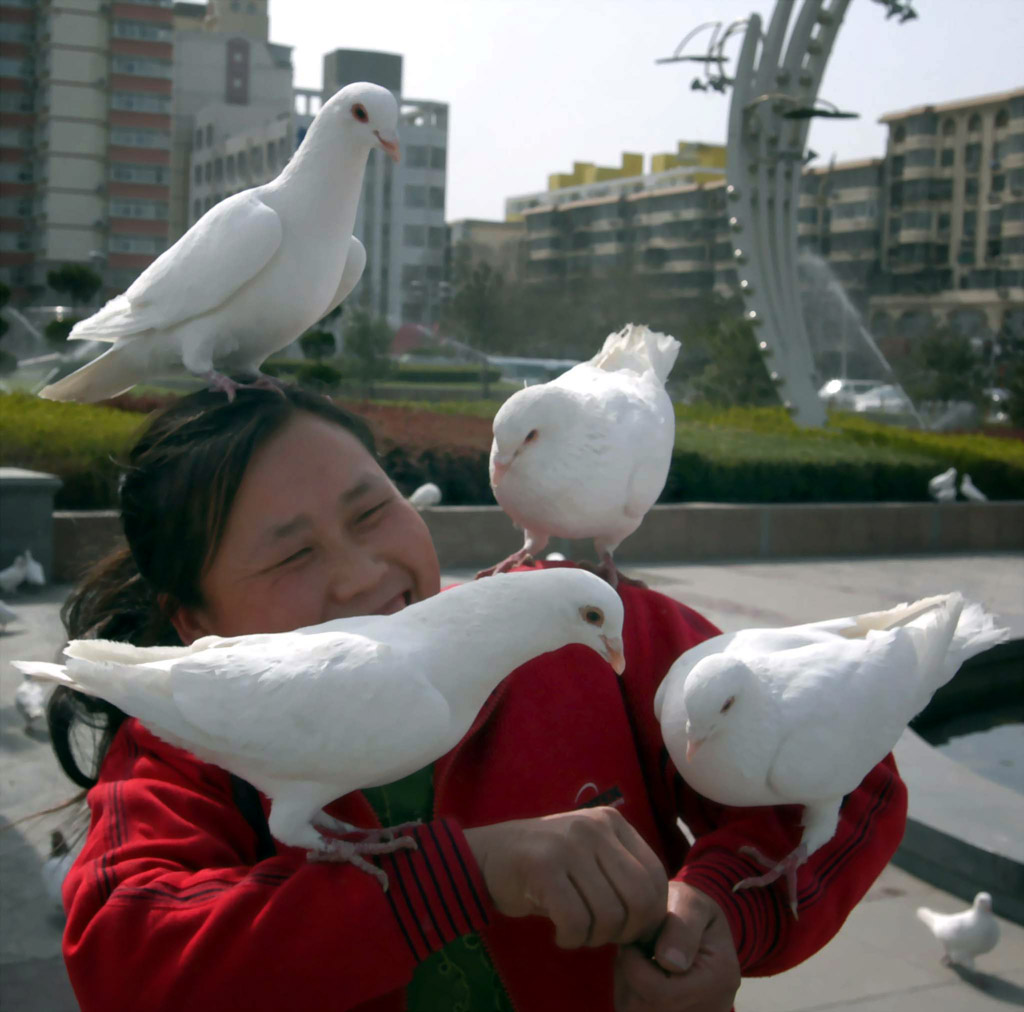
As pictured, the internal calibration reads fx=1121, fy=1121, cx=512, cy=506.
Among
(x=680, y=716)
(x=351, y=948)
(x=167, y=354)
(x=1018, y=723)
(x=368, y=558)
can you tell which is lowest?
(x=1018, y=723)

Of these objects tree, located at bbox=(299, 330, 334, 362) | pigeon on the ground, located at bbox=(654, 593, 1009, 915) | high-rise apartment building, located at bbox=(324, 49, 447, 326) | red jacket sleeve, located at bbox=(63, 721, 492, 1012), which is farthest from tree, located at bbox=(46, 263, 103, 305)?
red jacket sleeve, located at bbox=(63, 721, 492, 1012)

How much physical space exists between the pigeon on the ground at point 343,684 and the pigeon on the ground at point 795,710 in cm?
25

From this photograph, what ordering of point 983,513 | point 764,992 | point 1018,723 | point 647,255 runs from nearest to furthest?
point 764,992 < point 1018,723 < point 983,513 < point 647,255

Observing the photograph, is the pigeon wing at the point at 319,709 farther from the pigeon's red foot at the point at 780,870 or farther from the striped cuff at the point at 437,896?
the pigeon's red foot at the point at 780,870

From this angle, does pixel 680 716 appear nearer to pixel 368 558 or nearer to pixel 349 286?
pixel 368 558

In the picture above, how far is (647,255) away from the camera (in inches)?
1189

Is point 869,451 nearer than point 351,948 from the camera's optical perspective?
No

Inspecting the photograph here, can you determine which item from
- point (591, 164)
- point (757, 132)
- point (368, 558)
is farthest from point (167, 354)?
point (591, 164)

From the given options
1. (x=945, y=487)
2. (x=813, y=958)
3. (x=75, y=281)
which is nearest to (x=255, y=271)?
(x=813, y=958)

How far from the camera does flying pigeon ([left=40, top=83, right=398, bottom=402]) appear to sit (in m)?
2.17

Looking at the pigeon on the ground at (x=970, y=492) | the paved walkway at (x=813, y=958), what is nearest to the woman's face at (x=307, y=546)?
the paved walkway at (x=813, y=958)

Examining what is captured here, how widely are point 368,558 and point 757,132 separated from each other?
13996 millimetres

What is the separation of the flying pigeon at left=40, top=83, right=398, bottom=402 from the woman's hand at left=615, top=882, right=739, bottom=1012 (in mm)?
1251

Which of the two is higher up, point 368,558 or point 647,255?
point 647,255
